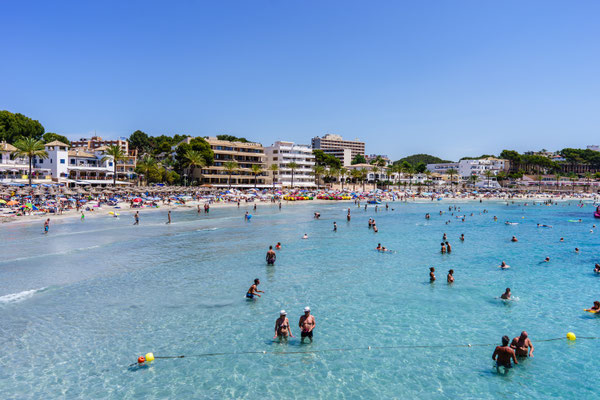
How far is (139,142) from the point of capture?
121875 millimetres

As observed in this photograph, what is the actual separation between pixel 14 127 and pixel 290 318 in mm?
92137

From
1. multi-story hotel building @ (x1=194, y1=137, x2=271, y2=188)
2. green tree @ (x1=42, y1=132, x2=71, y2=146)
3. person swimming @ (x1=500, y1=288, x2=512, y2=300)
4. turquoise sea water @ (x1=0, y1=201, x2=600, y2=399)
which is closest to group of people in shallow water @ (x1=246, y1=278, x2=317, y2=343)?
turquoise sea water @ (x1=0, y1=201, x2=600, y2=399)

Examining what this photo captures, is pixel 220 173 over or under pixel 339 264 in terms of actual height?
over

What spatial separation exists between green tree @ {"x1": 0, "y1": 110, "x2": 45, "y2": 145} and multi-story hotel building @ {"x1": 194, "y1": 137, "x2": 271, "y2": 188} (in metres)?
37.3

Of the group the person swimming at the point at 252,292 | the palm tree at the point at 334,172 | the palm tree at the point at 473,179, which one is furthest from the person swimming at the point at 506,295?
the palm tree at the point at 473,179

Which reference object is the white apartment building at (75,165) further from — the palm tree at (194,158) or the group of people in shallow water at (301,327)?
the group of people in shallow water at (301,327)

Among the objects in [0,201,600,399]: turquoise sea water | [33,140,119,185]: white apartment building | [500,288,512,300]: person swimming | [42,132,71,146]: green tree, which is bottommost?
[0,201,600,399]: turquoise sea water

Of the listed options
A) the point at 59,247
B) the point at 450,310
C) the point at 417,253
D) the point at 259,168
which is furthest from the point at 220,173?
the point at 450,310

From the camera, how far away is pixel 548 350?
532 inches

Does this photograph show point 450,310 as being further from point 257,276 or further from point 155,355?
point 155,355

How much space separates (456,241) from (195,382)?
103 ft

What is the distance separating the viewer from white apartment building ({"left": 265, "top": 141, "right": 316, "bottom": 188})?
112m

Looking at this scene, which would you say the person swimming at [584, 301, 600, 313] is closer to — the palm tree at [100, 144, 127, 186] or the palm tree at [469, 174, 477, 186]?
the palm tree at [100, 144, 127, 186]

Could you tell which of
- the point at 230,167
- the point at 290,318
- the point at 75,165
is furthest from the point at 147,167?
the point at 290,318
